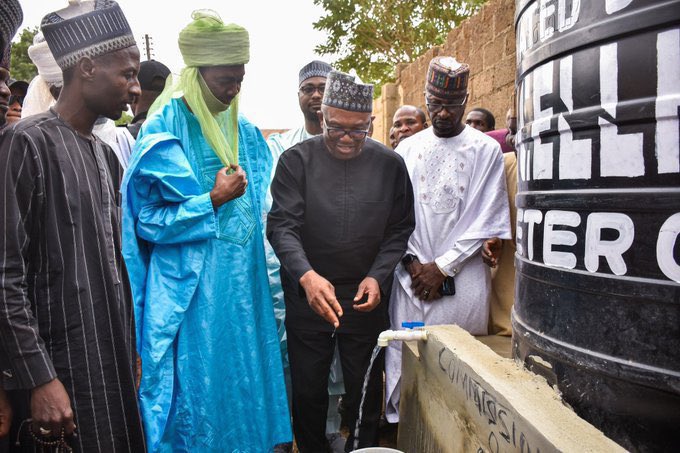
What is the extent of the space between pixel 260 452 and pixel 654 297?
2.07 metres

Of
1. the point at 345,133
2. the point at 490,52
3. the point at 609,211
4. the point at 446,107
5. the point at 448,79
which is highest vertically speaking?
the point at 490,52

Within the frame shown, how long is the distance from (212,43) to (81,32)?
0.81 m

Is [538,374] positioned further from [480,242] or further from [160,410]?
[160,410]

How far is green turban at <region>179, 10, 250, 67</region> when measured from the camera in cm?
252

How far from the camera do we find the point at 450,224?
278 centimetres

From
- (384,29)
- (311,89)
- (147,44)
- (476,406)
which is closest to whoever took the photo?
(476,406)

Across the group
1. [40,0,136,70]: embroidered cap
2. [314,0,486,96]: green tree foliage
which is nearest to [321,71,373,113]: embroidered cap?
[40,0,136,70]: embroidered cap

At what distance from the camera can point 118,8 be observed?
76.5 inches

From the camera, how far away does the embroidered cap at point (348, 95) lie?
252 centimetres

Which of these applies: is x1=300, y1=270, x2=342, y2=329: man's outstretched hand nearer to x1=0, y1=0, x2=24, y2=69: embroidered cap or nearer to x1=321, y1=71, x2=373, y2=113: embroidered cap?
x1=321, y1=71, x2=373, y2=113: embroidered cap

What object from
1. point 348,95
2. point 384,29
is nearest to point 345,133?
point 348,95

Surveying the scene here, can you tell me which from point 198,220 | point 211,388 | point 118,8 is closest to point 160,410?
point 211,388

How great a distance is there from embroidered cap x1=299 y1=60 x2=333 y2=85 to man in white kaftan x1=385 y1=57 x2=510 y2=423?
46.4 inches

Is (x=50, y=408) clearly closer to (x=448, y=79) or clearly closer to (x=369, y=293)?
(x=369, y=293)
